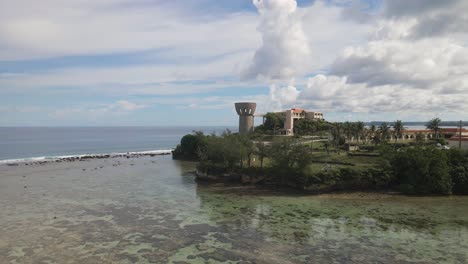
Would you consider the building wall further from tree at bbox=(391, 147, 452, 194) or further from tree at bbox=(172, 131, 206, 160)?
tree at bbox=(172, 131, 206, 160)

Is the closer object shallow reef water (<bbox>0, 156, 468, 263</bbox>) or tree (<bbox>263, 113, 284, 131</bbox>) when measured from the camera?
shallow reef water (<bbox>0, 156, 468, 263</bbox>)

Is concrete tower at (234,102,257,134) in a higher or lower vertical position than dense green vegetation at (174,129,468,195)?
higher

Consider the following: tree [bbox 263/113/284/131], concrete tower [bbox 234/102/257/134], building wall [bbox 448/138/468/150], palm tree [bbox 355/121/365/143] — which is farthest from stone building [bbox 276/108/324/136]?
building wall [bbox 448/138/468/150]

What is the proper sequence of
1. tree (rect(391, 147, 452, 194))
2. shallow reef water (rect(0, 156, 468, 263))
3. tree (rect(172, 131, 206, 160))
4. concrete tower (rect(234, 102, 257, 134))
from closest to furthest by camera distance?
shallow reef water (rect(0, 156, 468, 263)) → tree (rect(391, 147, 452, 194)) → tree (rect(172, 131, 206, 160)) → concrete tower (rect(234, 102, 257, 134))

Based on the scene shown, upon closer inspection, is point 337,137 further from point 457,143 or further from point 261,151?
point 261,151

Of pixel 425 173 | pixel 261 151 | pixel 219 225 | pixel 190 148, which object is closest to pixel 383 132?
pixel 425 173

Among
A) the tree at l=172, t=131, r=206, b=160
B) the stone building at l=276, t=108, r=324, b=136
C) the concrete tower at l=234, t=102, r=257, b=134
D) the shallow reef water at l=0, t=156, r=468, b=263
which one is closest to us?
the shallow reef water at l=0, t=156, r=468, b=263

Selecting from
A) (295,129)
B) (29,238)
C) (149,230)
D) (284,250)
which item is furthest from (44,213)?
(295,129)

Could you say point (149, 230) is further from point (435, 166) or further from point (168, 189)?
point (435, 166)

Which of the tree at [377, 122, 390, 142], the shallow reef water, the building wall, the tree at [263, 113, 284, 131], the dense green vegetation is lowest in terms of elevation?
the shallow reef water
